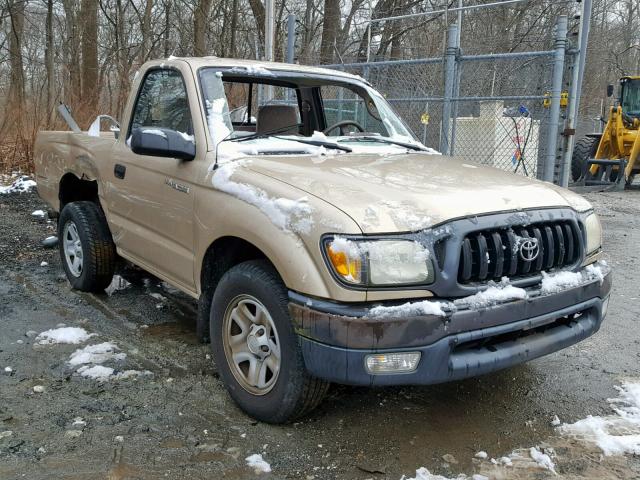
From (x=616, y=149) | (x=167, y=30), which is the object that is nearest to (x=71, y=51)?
(x=167, y=30)

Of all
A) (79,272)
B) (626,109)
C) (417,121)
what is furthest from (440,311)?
(626,109)

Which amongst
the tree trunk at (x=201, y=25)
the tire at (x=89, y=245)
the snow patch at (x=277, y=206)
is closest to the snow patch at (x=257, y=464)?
the snow patch at (x=277, y=206)

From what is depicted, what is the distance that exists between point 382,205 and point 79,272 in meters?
3.42

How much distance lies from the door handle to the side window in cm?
30

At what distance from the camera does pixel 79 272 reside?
5133 mm

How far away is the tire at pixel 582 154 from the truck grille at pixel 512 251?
1364 cm

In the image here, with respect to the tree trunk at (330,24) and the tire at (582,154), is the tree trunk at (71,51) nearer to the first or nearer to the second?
the tree trunk at (330,24)

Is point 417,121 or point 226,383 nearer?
point 226,383

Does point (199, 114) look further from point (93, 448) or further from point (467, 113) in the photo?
point (467, 113)

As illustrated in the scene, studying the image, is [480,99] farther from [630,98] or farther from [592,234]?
[630,98]

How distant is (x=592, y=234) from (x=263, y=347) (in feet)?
6.23

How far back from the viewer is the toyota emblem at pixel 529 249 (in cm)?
278

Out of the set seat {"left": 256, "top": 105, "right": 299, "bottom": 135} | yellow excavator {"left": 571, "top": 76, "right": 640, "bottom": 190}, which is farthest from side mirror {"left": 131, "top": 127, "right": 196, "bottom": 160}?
yellow excavator {"left": 571, "top": 76, "right": 640, "bottom": 190}

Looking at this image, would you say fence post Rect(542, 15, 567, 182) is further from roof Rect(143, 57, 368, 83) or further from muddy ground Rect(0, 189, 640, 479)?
roof Rect(143, 57, 368, 83)
